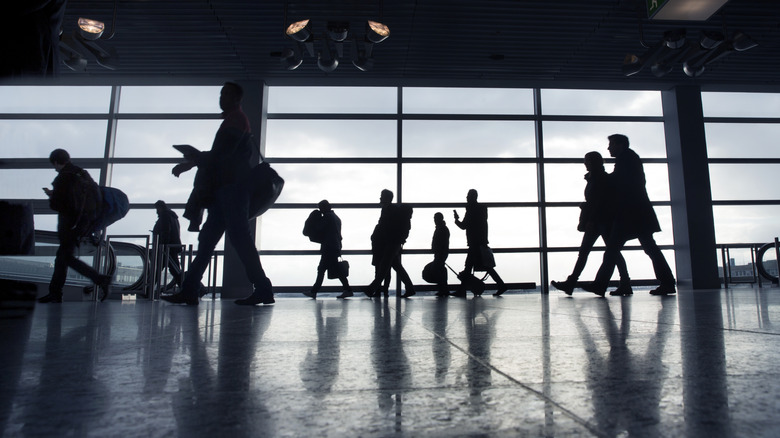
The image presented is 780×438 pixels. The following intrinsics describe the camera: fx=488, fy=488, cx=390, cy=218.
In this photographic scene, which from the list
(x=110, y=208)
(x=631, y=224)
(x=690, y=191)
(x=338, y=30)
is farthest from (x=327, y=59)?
(x=690, y=191)

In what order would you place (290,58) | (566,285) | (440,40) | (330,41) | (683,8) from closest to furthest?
(566,285)
(683,8)
(330,41)
(290,58)
(440,40)

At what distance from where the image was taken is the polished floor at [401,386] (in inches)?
18.3

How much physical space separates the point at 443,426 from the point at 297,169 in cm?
908

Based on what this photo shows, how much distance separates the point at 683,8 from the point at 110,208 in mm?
6489

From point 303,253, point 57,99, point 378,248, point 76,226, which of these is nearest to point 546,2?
point 378,248

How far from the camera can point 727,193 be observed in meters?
9.66

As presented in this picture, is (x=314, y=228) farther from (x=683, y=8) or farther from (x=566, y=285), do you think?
(x=683, y=8)

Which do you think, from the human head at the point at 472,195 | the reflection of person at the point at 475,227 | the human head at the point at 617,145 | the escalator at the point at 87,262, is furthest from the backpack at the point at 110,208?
the human head at the point at 617,145

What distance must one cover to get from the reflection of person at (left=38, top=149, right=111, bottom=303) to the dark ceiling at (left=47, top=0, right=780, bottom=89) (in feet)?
11.5

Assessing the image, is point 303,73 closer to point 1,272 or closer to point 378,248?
point 378,248

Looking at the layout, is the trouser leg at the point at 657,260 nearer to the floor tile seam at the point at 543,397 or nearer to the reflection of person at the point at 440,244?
the reflection of person at the point at 440,244

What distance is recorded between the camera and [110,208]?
474 cm

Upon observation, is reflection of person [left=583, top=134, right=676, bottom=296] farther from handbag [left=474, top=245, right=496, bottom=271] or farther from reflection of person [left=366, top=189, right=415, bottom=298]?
reflection of person [left=366, top=189, right=415, bottom=298]

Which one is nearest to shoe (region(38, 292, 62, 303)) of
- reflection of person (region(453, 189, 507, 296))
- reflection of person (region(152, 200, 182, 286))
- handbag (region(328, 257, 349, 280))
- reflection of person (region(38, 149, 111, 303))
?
reflection of person (region(38, 149, 111, 303))
